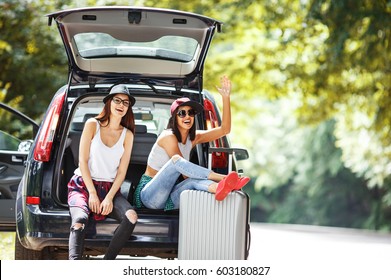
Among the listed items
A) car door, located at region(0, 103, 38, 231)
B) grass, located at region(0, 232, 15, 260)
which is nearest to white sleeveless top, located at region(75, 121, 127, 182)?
car door, located at region(0, 103, 38, 231)

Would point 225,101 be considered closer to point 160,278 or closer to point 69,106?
point 69,106

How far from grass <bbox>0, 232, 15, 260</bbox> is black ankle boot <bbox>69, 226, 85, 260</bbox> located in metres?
2.99

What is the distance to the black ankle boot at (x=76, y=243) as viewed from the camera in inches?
288

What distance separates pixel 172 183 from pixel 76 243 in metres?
0.79

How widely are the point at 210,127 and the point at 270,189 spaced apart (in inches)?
1825

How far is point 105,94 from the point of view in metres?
8.10

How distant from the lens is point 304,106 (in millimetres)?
25141

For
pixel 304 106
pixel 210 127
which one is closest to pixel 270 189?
pixel 304 106

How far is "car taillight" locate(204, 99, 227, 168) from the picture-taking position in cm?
812

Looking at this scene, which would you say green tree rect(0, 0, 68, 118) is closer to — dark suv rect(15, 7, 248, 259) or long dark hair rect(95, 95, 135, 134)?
dark suv rect(15, 7, 248, 259)

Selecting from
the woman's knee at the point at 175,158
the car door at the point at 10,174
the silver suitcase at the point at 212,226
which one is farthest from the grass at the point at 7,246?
the silver suitcase at the point at 212,226

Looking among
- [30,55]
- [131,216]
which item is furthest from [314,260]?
[30,55]

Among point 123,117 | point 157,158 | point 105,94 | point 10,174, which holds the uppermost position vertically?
point 105,94

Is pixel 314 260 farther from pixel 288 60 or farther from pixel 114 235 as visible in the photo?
pixel 288 60
